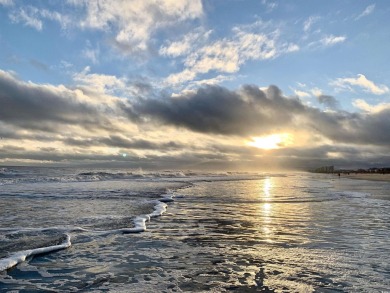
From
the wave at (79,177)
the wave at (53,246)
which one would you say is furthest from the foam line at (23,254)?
the wave at (79,177)

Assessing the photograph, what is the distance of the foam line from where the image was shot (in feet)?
25.1

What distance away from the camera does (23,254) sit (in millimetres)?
8461

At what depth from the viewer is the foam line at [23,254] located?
302 inches

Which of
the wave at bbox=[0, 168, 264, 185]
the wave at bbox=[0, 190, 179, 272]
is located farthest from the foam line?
the wave at bbox=[0, 168, 264, 185]

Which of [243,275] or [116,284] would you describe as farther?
[243,275]

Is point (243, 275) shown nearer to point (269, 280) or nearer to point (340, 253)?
point (269, 280)

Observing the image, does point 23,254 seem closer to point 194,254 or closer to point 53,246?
point 53,246

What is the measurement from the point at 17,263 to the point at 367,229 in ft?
37.3

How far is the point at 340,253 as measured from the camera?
28.0 feet

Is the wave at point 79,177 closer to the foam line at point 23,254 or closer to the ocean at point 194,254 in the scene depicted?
the ocean at point 194,254

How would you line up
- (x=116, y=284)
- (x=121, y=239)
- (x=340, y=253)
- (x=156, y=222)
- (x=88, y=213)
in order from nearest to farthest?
(x=116, y=284)
(x=340, y=253)
(x=121, y=239)
(x=156, y=222)
(x=88, y=213)

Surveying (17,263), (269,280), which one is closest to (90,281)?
(17,263)

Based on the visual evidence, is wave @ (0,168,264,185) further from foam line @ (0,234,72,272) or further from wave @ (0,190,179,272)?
foam line @ (0,234,72,272)

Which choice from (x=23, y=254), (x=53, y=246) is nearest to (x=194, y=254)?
(x=53, y=246)
